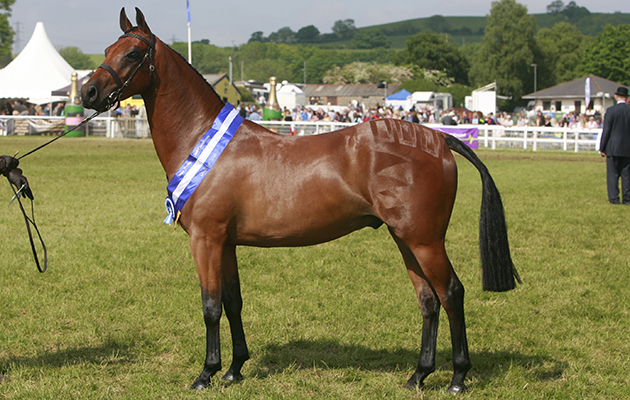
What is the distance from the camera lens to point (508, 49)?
86500 millimetres

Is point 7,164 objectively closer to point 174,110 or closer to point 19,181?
point 19,181

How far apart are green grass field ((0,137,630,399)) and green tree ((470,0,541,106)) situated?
82.1 metres

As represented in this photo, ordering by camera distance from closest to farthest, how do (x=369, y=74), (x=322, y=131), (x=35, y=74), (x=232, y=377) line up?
(x=232, y=377) < (x=322, y=131) < (x=35, y=74) < (x=369, y=74)

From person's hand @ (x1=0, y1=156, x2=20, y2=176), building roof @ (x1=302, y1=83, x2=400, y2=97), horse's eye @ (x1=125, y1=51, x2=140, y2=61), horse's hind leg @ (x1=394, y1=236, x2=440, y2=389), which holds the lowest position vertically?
horse's hind leg @ (x1=394, y1=236, x2=440, y2=389)

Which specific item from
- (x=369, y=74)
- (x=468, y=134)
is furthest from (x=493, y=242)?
(x=369, y=74)

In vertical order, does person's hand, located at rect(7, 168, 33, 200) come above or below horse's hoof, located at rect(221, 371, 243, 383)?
above

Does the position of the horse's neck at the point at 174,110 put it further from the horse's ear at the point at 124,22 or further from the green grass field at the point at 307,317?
the green grass field at the point at 307,317

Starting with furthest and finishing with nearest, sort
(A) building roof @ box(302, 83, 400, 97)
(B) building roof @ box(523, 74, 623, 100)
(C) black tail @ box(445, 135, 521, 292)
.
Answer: (A) building roof @ box(302, 83, 400, 97)
(B) building roof @ box(523, 74, 623, 100)
(C) black tail @ box(445, 135, 521, 292)

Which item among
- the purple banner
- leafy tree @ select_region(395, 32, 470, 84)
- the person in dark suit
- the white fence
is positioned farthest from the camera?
leafy tree @ select_region(395, 32, 470, 84)

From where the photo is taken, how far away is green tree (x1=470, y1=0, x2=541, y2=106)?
86.2 m

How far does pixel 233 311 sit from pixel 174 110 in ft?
5.08

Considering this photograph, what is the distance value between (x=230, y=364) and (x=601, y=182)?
13.7m

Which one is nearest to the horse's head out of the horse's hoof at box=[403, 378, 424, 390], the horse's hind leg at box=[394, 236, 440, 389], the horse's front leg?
the horse's front leg

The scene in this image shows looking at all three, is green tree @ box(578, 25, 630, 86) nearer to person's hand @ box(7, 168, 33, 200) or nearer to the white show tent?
the white show tent
